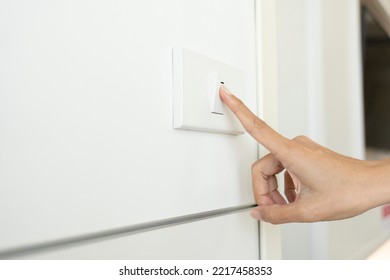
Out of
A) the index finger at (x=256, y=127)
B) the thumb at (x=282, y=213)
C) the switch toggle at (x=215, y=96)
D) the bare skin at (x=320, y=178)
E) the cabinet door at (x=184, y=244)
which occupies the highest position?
the switch toggle at (x=215, y=96)

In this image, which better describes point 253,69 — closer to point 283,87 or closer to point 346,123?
point 283,87

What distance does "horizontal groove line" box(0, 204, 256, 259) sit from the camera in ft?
1.00

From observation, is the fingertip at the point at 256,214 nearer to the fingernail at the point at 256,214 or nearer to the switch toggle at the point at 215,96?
the fingernail at the point at 256,214

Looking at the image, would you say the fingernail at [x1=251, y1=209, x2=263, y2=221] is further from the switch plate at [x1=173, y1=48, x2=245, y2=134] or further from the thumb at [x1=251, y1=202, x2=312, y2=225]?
the switch plate at [x1=173, y1=48, x2=245, y2=134]

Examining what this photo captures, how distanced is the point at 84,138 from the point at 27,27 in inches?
3.9

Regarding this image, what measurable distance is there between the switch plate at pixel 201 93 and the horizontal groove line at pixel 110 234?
0.35 ft

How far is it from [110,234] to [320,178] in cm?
26

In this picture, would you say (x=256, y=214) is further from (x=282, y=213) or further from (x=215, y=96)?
(x=215, y=96)

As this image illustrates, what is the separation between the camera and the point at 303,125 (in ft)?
3.21

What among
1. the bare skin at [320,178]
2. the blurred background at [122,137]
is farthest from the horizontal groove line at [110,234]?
the bare skin at [320,178]

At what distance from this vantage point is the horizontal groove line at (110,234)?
1.00ft

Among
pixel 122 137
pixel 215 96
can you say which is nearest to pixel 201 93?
pixel 215 96

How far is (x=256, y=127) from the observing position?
51 cm
